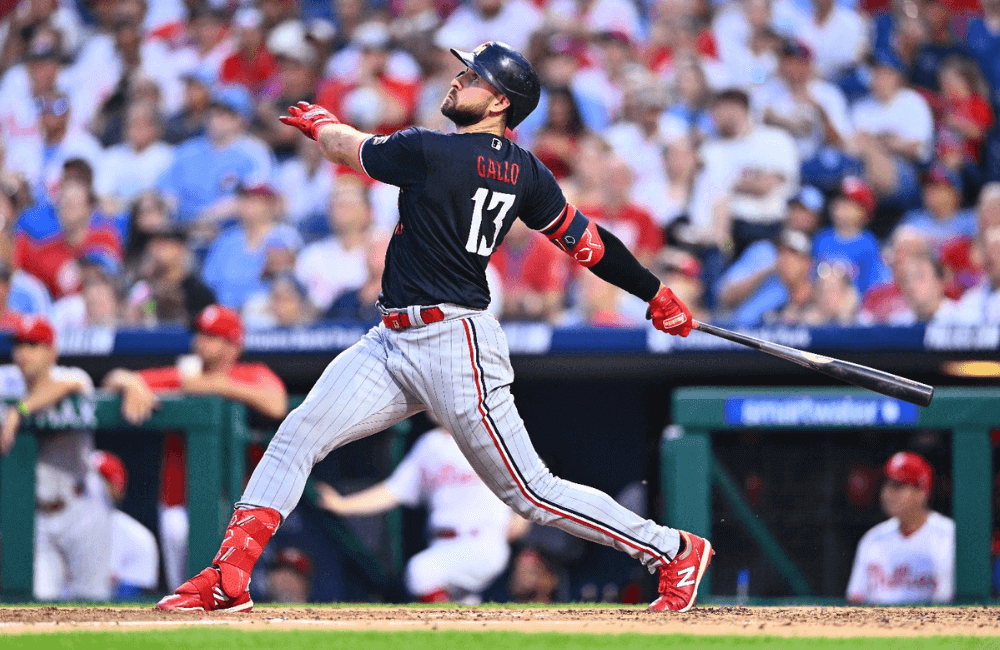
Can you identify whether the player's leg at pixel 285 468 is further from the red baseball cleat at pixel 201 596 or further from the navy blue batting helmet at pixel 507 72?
the navy blue batting helmet at pixel 507 72

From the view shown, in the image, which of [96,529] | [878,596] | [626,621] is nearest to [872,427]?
[878,596]

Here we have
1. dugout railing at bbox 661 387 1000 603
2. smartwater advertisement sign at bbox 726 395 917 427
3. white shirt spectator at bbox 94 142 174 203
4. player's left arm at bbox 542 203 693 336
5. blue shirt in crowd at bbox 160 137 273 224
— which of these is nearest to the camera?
player's left arm at bbox 542 203 693 336

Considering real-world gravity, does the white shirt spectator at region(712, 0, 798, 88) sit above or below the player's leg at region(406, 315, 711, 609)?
above

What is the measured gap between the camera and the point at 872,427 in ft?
16.3

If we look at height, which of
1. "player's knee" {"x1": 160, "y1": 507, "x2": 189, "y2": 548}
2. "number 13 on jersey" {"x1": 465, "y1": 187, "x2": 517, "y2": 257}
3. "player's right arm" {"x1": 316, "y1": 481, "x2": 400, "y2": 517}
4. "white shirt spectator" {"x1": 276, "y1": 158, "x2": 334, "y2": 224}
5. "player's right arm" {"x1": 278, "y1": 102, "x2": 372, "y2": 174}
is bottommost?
"player's knee" {"x1": 160, "y1": 507, "x2": 189, "y2": 548}

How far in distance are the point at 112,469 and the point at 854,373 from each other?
2.95 meters

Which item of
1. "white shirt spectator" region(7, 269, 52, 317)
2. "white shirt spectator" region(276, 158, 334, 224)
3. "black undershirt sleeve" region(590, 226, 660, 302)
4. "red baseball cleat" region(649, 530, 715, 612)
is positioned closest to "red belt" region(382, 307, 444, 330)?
"black undershirt sleeve" region(590, 226, 660, 302)

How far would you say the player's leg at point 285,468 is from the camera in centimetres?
350

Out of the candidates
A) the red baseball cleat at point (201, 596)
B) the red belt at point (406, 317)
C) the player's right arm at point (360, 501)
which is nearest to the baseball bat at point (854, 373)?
the red belt at point (406, 317)

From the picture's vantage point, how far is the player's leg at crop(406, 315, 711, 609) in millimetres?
3508

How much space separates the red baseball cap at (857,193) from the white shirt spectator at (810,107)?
0.52 metres

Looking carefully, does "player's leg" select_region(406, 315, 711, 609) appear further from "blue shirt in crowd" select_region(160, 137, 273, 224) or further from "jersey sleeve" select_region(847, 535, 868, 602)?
"blue shirt in crowd" select_region(160, 137, 273, 224)

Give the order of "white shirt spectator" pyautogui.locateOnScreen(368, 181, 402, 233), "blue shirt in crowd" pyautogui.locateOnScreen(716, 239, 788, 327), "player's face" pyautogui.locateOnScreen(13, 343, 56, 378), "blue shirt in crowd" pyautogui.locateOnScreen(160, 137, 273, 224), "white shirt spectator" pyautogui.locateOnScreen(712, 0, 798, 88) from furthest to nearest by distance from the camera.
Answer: "white shirt spectator" pyautogui.locateOnScreen(712, 0, 798, 88) < "blue shirt in crowd" pyautogui.locateOnScreen(160, 137, 273, 224) < "white shirt spectator" pyautogui.locateOnScreen(368, 181, 402, 233) < "blue shirt in crowd" pyautogui.locateOnScreen(716, 239, 788, 327) < "player's face" pyautogui.locateOnScreen(13, 343, 56, 378)

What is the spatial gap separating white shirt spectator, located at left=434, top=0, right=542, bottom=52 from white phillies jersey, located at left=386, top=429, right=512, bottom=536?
14.4 feet
